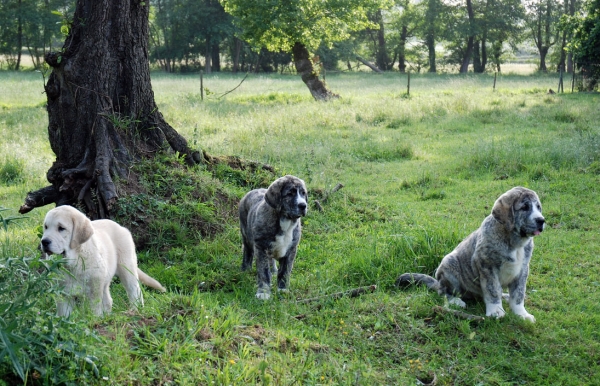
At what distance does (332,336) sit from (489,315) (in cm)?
171

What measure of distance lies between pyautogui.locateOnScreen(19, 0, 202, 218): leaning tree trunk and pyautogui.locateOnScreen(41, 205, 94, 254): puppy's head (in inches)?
127

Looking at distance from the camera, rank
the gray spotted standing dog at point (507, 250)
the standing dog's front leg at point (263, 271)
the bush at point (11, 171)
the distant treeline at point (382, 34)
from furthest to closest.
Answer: the distant treeline at point (382, 34) < the bush at point (11, 171) < the standing dog's front leg at point (263, 271) < the gray spotted standing dog at point (507, 250)

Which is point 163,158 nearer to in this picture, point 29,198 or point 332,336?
point 29,198

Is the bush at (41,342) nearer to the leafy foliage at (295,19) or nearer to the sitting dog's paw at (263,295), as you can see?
the sitting dog's paw at (263,295)

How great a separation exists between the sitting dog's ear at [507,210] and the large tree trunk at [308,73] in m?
22.3

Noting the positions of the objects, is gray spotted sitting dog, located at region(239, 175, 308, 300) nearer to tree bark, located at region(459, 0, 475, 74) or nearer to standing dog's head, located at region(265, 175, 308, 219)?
standing dog's head, located at region(265, 175, 308, 219)

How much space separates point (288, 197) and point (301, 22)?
21691 mm

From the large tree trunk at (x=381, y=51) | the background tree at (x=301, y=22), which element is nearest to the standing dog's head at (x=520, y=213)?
the background tree at (x=301, y=22)

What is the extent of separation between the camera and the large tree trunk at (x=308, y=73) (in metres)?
28.3

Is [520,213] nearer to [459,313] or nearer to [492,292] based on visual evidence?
[492,292]

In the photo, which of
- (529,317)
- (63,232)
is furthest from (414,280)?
(63,232)

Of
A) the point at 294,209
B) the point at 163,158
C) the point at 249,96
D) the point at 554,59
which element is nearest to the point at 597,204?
the point at 294,209

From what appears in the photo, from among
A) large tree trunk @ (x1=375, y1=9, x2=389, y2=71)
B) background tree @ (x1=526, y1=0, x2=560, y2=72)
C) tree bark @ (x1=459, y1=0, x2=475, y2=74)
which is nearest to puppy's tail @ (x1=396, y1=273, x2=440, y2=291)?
tree bark @ (x1=459, y1=0, x2=475, y2=74)

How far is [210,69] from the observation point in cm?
6588
